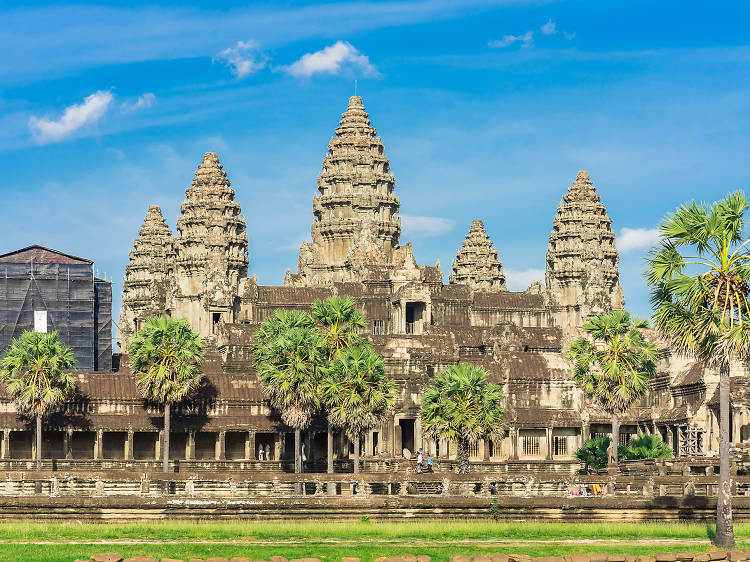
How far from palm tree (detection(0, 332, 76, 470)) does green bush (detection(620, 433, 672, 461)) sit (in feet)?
114

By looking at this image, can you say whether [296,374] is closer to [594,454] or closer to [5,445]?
[594,454]

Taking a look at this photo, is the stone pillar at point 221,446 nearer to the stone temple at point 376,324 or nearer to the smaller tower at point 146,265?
the stone temple at point 376,324

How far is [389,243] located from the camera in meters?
156

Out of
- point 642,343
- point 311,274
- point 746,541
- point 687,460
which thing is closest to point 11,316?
point 311,274

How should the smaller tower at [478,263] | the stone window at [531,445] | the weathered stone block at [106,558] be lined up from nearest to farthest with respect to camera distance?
the weathered stone block at [106,558], the stone window at [531,445], the smaller tower at [478,263]

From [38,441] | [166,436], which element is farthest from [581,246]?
[38,441]

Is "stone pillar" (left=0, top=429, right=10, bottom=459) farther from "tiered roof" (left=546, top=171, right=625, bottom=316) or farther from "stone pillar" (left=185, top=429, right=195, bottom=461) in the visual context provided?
"tiered roof" (left=546, top=171, right=625, bottom=316)

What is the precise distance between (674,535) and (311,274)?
101 m

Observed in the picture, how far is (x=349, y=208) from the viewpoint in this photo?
515 feet

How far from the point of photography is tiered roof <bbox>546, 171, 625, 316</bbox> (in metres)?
160

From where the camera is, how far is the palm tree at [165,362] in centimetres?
9375

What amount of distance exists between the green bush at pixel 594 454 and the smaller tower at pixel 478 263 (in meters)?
86.8

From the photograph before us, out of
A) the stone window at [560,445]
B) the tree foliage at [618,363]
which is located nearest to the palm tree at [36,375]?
the tree foliage at [618,363]

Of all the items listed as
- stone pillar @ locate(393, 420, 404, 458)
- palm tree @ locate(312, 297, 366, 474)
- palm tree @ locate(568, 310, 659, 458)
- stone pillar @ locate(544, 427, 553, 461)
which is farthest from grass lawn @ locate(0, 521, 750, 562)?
stone pillar @ locate(544, 427, 553, 461)
